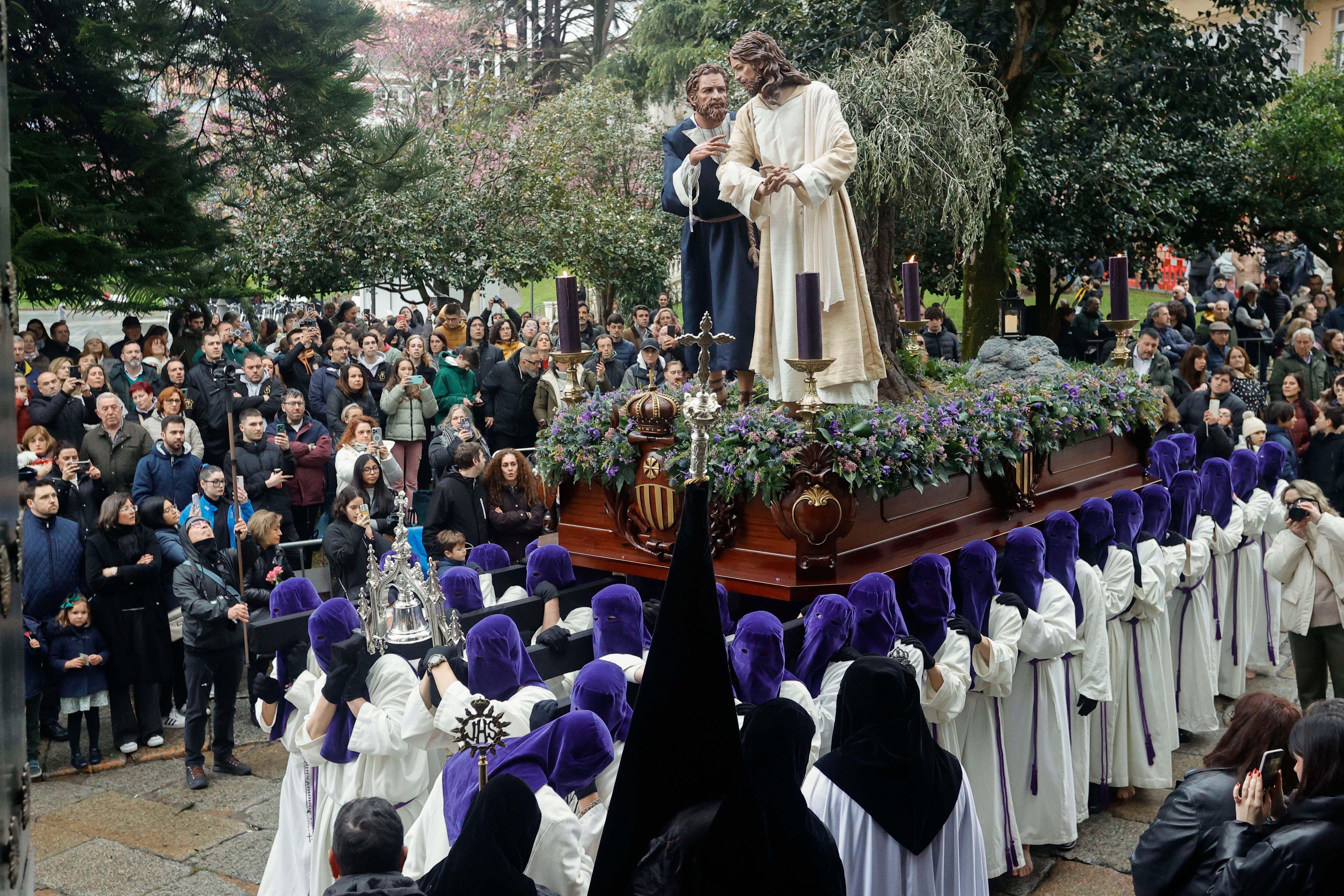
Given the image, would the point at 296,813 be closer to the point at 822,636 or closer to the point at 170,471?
the point at 822,636

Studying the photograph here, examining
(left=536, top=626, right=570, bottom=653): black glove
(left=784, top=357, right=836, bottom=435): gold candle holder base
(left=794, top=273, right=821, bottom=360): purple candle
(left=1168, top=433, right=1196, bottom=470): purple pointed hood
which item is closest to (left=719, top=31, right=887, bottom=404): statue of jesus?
(left=784, top=357, right=836, bottom=435): gold candle holder base

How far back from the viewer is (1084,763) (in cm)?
723

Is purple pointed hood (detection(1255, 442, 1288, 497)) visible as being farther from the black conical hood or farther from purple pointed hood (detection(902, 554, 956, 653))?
the black conical hood

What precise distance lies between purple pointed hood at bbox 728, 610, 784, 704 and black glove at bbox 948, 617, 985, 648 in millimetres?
1295

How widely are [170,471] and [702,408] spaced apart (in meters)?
6.93

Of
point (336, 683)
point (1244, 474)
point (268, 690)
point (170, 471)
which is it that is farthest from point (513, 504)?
point (1244, 474)

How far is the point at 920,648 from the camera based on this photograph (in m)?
5.68

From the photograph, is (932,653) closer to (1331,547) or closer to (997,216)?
(1331,547)

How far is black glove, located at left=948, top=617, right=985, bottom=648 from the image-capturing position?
6.07 metres

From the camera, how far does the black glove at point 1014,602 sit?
641 cm

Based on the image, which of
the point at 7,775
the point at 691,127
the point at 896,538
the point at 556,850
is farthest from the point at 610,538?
the point at 7,775

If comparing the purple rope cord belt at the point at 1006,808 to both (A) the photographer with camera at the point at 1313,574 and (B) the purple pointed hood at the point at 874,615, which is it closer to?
(B) the purple pointed hood at the point at 874,615

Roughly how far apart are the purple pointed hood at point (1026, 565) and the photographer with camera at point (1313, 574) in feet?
7.60

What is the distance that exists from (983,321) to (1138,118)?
4028mm
